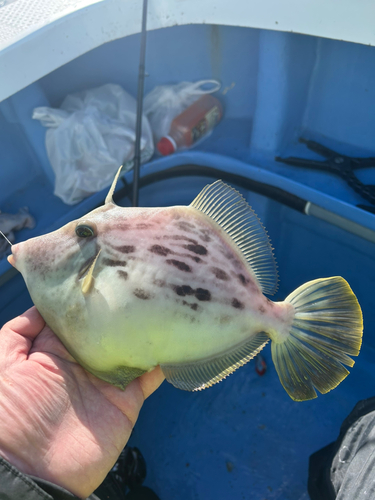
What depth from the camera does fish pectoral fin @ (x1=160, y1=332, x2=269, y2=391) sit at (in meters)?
1.58

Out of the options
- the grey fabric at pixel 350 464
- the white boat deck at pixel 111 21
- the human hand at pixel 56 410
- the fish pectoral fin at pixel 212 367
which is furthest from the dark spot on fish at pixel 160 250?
the white boat deck at pixel 111 21

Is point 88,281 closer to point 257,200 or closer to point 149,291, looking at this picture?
point 149,291

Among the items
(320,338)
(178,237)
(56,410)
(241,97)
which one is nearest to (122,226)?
(178,237)

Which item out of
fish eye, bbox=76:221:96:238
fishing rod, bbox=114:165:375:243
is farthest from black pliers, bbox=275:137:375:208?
fish eye, bbox=76:221:96:238

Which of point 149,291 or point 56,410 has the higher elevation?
point 149,291

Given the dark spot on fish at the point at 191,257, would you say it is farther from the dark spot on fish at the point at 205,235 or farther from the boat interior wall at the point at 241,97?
the boat interior wall at the point at 241,97

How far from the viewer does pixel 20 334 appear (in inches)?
69.4

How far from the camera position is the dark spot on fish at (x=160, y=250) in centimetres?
152

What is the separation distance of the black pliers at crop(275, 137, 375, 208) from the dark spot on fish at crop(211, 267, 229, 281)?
58.1 inches

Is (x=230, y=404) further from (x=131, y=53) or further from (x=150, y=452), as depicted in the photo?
(x=131, y=53)

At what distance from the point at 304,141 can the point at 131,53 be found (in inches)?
65.5

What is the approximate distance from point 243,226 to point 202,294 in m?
0.37

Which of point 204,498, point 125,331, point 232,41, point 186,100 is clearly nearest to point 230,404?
point 204,498

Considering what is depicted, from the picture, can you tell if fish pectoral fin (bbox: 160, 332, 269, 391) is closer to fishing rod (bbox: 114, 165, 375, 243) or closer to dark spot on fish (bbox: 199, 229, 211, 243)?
dark spot on fish (bbox: 199, 229, 211, 243)
